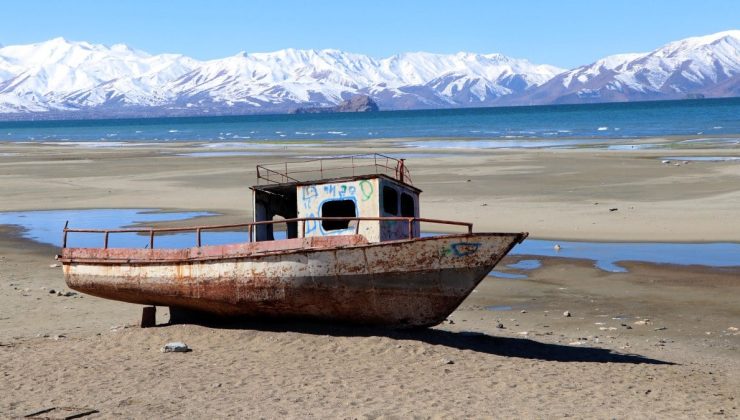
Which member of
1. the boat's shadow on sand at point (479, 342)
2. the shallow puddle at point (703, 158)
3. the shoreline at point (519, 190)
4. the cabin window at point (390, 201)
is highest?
the cabin window at point (390, 201)

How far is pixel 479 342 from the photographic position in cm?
1644

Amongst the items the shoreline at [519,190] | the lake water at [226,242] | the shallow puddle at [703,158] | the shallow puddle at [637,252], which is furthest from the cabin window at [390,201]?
the shallow puddle at [703,158]

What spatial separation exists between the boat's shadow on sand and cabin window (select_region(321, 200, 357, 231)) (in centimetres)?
170

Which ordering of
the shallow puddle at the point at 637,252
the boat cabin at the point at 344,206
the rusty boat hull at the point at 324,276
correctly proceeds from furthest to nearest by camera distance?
the shallow puddle at the point at 637,252 < the boat cabin at the point at 344,206 < the rusty boat hull at the point at 324,276

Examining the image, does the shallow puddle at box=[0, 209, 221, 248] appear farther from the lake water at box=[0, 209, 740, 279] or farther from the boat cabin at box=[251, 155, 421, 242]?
the boat cabin at box=[251, 155, 421, 242]

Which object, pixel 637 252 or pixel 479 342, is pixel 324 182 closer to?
pixel 479 342

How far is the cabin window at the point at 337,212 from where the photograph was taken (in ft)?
58.4

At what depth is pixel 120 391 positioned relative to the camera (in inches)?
538

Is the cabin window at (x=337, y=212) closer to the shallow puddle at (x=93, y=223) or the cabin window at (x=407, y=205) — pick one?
the cabin window at (x=407, y=205)

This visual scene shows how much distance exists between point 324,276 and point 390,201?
2158mm

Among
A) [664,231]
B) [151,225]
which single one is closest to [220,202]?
[151,225]

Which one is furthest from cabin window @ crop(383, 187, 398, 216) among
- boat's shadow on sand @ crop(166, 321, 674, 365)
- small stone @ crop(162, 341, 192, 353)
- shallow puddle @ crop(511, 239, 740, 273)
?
shallow puddle @ crop(511, 239, 740, 273)

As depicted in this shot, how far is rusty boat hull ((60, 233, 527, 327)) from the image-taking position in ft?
52.1

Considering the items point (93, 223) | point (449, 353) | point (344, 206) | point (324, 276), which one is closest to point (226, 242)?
point (93, 223)
